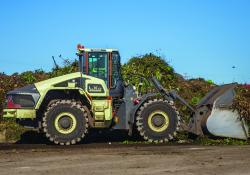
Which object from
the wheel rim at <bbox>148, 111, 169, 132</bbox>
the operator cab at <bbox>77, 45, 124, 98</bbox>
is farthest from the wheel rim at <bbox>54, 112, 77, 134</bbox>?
the wheel rim at <bbox>148, 111, 169, 132</bbox>

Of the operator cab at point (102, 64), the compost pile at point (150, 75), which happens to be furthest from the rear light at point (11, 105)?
the compost pile at point (150, 75)

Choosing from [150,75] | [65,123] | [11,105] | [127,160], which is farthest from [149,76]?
[127,160]

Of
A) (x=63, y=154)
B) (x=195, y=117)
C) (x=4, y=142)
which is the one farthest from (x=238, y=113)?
(x=4, y=142)

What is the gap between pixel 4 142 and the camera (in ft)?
51.6

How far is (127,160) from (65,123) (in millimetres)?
4113

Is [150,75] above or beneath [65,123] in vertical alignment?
above

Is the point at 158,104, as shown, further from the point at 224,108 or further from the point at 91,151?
the point at 91,151

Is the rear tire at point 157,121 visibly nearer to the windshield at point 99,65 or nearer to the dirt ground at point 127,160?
the dirt ground at point 127,160

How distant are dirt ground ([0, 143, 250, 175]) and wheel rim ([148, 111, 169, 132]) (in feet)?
5.12

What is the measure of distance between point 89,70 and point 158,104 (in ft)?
7.90

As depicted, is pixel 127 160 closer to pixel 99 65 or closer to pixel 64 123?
pixel 64 123

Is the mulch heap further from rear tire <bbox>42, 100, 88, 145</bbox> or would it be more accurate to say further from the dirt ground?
rear tire <bbox>42, 100, 88, 145</bbox>

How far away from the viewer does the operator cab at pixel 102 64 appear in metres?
14.4

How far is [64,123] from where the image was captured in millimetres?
13430
